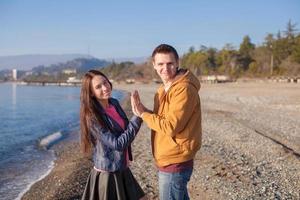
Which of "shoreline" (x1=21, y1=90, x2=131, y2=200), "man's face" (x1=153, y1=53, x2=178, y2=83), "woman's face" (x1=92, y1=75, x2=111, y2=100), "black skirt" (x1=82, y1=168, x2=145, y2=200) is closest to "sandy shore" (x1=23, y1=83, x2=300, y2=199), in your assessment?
"shoreline" (x1=21, y1=90, x2=131, y2=200)

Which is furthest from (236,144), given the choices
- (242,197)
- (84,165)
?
(242,197)

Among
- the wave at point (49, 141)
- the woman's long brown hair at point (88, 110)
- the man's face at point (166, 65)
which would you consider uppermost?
the man's face at point (166, 65)

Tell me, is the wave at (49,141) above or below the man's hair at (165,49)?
below

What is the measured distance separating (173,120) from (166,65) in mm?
433

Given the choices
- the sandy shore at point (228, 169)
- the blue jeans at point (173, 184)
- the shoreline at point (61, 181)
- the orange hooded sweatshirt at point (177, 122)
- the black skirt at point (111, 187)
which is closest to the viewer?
the orange hooded sweatshirt at point (177, 122)

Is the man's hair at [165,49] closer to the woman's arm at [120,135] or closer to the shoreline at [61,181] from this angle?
the woman's arm at [120,135]

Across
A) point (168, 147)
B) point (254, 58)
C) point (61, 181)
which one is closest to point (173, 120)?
point (168, 147)

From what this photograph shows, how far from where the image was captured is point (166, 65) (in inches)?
130

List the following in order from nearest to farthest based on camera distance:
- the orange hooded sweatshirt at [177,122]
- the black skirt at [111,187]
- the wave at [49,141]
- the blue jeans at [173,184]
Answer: the orange hooded sweatshirt at [177,122]
the blue jeans at [173,184]
the black skirt at [111,187]
the wave at [49,141]

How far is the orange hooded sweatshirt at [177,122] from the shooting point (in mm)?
3205

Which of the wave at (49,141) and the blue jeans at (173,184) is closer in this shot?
the blue jeans at (173,184)

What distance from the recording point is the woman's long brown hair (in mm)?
3484

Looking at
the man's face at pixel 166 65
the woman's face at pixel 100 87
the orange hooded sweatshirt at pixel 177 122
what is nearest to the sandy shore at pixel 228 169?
the orange hooded sweatshirt at pixel 177 122

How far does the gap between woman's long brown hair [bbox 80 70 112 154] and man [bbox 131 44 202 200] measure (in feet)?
1.12
